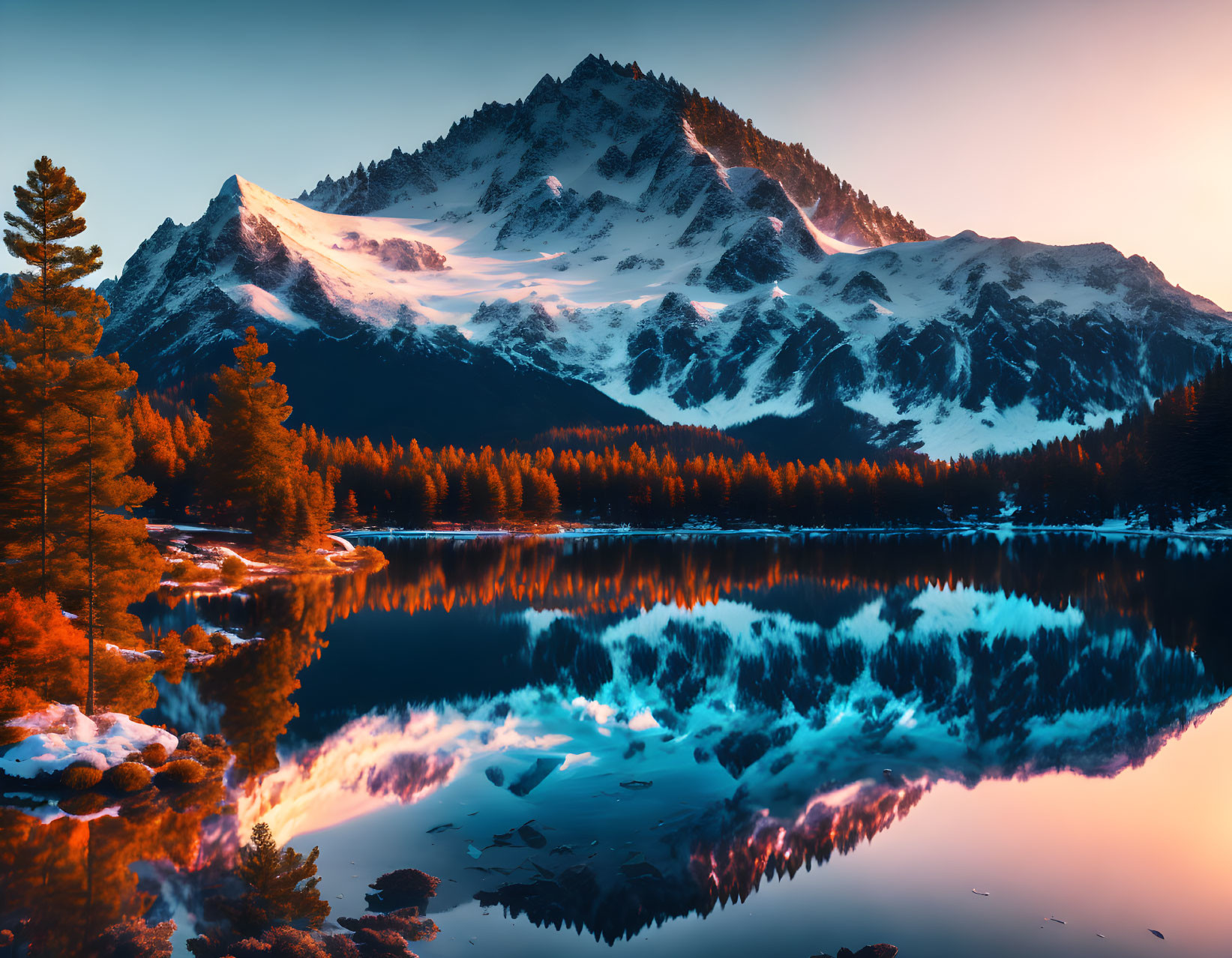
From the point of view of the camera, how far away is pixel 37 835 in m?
21.6

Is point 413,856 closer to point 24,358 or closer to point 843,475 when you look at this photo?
point 24,358

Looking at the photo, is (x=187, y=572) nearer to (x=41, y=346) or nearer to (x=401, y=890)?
(x=41, y=346)

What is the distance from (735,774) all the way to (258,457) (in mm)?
75643

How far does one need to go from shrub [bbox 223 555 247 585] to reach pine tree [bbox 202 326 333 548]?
11.8 metres

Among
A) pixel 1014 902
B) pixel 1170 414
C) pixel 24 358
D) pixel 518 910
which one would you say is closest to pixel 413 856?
pixel 518 910

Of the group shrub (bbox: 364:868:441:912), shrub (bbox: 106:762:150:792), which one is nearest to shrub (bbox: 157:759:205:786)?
shrub (bbox: 106:762:150:792)

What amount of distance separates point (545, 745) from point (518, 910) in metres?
12.6

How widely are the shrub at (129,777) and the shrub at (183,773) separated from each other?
1.80 feet

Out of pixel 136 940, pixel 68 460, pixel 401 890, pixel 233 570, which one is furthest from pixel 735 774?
pixel 233 570

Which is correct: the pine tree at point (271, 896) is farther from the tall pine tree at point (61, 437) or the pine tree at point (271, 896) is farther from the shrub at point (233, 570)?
the shrub at point (233, 570)

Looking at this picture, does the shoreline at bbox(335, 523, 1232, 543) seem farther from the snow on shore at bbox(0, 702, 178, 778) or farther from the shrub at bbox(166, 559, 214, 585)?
the snow on shore at bbox(0, 702, 178, 778)

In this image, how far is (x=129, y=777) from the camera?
999 inches

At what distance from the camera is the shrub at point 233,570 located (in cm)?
7675

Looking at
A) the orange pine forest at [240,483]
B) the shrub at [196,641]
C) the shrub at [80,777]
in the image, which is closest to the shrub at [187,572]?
the orange pine forest at [240,483]
